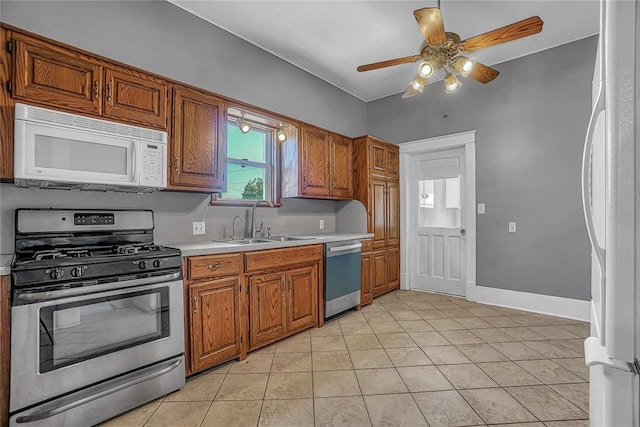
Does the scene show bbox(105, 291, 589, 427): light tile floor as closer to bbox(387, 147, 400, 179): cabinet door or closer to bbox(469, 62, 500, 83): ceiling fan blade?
bbox(387, 147, 400, 179): cabinet door

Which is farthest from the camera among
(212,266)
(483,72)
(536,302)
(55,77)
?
(536,302)

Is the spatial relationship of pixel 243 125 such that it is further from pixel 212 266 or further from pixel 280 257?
pixel 212 266

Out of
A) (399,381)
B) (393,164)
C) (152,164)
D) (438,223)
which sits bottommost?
(399,381)

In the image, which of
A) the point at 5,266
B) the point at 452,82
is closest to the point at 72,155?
the point at 5,266

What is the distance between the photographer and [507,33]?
2.12m

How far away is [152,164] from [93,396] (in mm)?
1418

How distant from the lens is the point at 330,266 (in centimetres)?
317

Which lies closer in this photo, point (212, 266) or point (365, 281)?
point (212, 266)

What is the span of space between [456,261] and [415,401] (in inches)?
105

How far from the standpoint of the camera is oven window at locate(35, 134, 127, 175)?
169cm

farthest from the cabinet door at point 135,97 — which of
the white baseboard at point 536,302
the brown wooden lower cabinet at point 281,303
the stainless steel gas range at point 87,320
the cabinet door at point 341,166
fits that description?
the white baseboard at point 536,302

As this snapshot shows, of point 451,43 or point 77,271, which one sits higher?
point 451,43

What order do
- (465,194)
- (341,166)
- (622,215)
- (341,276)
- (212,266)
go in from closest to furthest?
(622,215)
(212,266)
(341,276)
(341,166)
(465,194)

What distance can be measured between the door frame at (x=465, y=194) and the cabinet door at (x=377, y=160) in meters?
0.45
